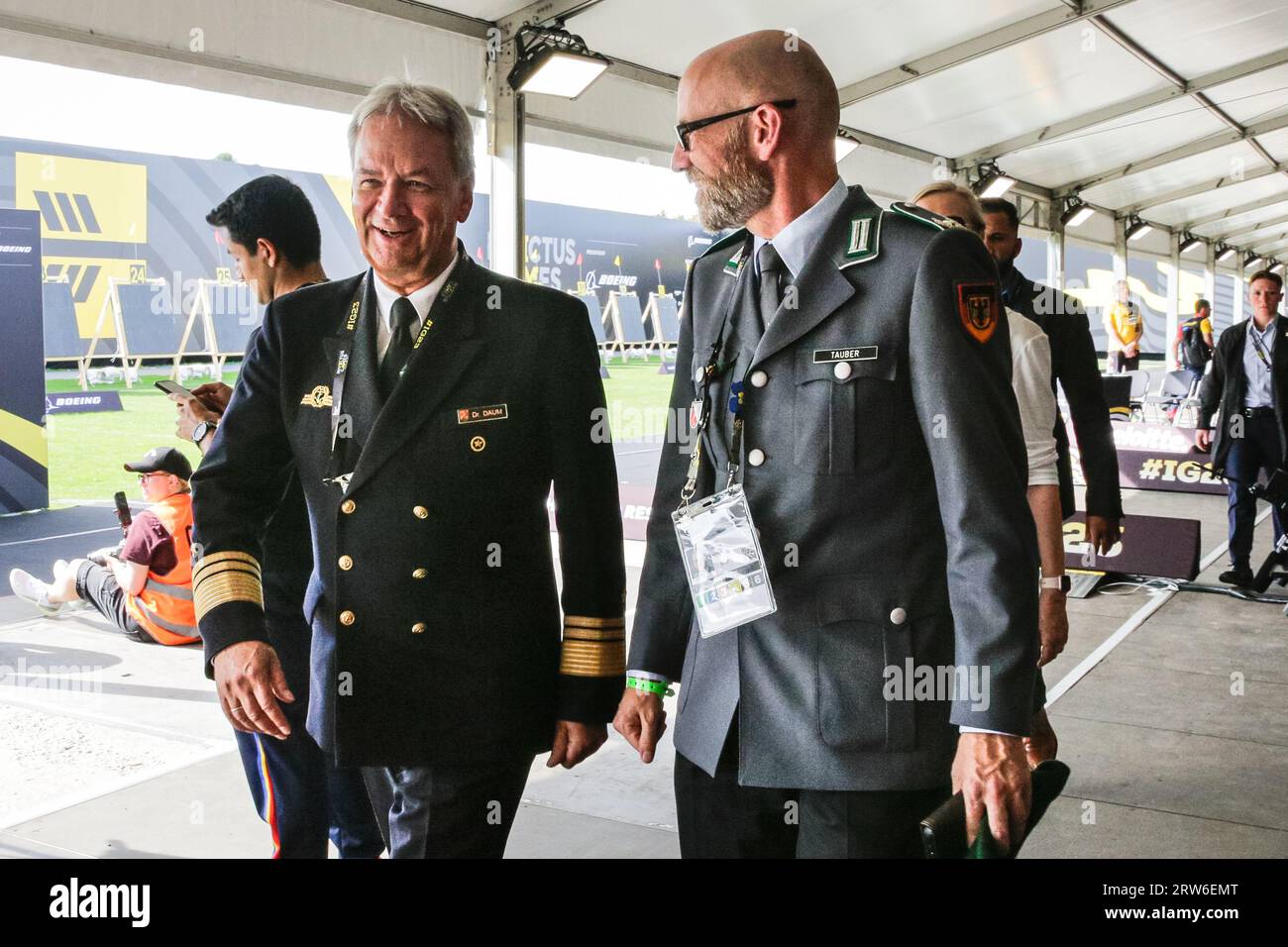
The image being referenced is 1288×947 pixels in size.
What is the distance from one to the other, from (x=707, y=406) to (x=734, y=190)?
13.5 inches

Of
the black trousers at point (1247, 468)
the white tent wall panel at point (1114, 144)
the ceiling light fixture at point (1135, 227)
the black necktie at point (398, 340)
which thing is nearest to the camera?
the black necktie at point (398, 340)

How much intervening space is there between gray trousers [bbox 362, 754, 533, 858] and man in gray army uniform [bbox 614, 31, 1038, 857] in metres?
0.32

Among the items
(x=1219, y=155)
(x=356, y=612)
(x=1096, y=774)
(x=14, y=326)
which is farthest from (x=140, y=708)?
(x=1219, y=155)

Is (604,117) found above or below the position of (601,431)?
above

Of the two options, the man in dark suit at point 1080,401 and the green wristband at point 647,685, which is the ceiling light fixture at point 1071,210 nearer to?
the man in dark suit at point 1080,401

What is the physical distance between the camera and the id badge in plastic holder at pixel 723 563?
5.46ft

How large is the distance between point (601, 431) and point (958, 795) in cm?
81

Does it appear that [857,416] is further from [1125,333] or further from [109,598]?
[1125,333]

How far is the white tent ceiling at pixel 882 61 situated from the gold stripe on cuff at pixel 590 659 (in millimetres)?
4402

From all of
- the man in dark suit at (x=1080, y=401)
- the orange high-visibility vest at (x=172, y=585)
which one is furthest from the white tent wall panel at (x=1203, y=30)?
the orange high-visibility vest at (x=172, y=585)

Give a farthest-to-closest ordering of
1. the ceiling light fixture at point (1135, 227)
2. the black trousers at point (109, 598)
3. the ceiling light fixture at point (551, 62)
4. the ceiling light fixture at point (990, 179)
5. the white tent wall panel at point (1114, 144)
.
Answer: the ceiling light fixture at point (1135, 227) → the white tent wall panel at point (1114, 144) → the ceiling light fixture at point (990, 179) → the ceiling light fixture at point (551, 62) → the black trousers at point (109, 598)

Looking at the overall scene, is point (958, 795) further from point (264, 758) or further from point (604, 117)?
point (604, 117)

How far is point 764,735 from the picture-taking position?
1688 millimetres

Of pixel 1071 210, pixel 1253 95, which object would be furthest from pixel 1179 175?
pixel 1253 95
